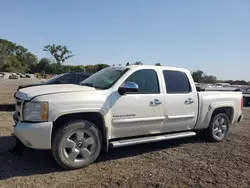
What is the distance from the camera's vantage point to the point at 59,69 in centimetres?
10569

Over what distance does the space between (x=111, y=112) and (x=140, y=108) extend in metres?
0.64

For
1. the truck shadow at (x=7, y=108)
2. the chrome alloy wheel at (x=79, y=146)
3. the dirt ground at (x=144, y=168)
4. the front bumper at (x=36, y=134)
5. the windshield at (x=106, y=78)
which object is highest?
the windshield at (x=106, y=78)

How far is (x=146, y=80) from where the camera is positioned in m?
5.56

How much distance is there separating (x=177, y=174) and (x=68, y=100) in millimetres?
2250

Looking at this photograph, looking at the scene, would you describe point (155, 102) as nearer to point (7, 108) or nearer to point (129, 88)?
point (129, 88)

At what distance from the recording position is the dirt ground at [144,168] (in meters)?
4.18

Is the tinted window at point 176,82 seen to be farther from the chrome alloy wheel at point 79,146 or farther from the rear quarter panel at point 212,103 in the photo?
the chrome alloy wheel at point 79,146

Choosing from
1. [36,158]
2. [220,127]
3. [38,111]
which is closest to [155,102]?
[38,111]

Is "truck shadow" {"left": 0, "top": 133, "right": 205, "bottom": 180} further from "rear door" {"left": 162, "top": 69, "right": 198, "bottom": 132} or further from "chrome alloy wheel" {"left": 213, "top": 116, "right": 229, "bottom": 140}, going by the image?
"chrome alloy wheel" {"left": 213, "top": 116, "right": 229, "bottom": 140}

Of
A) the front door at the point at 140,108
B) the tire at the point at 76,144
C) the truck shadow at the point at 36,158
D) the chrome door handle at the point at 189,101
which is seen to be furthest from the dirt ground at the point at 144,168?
the chrome door handle at the point at 189,101

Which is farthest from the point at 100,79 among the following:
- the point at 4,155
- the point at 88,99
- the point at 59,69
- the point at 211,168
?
the point at 59,69

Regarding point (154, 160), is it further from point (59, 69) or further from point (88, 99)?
point (59, 69)

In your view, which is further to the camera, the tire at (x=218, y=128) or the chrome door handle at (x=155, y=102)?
the tire at (x=218, y=128)

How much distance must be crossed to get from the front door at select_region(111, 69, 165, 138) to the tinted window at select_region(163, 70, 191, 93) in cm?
31
